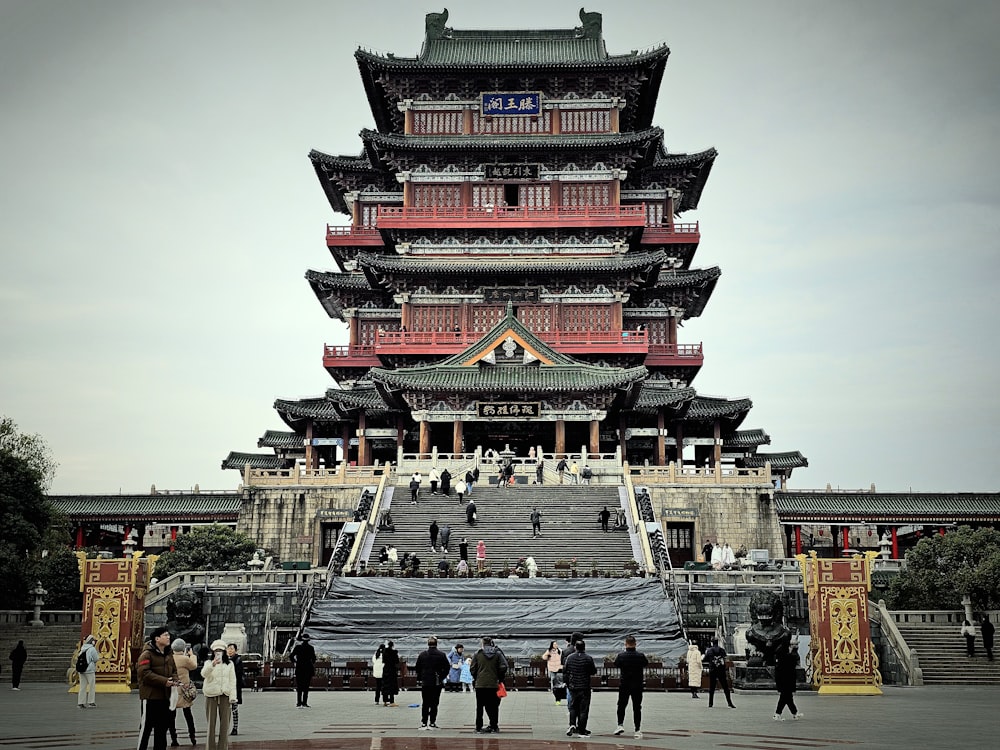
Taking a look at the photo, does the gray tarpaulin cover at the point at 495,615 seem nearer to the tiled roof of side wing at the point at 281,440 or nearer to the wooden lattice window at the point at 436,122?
the tiled roof of side wing at the point at 281,440

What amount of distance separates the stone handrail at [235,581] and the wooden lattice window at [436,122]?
37954 millimetres

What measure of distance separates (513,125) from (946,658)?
1730 inches

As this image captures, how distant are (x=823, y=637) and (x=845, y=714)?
6587 millimetres

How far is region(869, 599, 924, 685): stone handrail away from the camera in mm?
31609

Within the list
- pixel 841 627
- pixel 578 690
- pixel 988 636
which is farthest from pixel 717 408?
pixel 578 690

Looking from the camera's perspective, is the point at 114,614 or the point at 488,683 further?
the point at 114,614

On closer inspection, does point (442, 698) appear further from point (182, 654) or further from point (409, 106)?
point (409, 106)

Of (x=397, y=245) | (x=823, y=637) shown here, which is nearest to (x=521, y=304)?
(x=397, y=245)

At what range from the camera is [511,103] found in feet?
226

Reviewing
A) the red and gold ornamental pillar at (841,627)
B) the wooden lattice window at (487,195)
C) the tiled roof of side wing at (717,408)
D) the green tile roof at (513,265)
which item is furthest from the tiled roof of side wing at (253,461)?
the red and gold ornamental pillar at (841,627)

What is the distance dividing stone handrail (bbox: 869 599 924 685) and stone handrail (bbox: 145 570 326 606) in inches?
682

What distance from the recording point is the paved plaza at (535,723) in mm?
16719

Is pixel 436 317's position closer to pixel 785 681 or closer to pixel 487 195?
pixel 487 195

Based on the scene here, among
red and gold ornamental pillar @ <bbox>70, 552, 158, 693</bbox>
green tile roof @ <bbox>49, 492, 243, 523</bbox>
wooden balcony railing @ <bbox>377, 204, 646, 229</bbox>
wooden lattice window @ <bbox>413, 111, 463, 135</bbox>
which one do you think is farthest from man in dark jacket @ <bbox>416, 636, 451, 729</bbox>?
wooden lattice window @ <bbox>413, 111, 463, 135</bbox>
